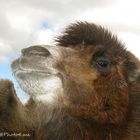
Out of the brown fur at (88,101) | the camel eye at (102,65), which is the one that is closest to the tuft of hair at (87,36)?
the brown fur at (88,101)

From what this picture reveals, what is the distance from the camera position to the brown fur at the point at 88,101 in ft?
26.0

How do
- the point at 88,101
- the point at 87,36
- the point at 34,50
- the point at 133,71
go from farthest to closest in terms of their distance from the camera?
the point at 133,71 < the point at 87,36 < the point at 88,101 < the point at 34,50

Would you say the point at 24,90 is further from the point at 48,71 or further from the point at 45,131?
the point at 45,131

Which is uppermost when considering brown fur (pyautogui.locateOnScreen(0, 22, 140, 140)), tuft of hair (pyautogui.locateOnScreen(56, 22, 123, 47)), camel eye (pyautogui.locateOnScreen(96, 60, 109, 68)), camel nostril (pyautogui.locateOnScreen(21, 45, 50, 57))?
tuft of hair (pyautogui.locateOnScreen(56, 22, 123, 47))

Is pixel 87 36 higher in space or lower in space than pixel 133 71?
higher

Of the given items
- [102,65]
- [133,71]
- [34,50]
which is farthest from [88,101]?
[34,50]

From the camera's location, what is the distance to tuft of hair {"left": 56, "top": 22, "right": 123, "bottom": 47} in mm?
8430

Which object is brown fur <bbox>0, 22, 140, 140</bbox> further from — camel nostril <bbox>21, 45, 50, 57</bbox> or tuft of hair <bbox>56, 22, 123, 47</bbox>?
camel nostril <bbox>21, 45, 50, 57</bbox>

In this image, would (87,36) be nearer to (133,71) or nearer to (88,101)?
(133,71)

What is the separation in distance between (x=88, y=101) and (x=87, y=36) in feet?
4.26

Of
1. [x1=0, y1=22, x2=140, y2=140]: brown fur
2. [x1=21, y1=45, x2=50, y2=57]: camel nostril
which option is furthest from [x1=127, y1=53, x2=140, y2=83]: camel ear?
[x1=21, y1=45, x2=50, y2=57]: camel nostril

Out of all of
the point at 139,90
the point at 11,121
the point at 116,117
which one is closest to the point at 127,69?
the point at 139,90

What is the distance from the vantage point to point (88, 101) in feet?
26.1

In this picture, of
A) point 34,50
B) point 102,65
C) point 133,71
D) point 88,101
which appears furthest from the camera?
point 133,71
